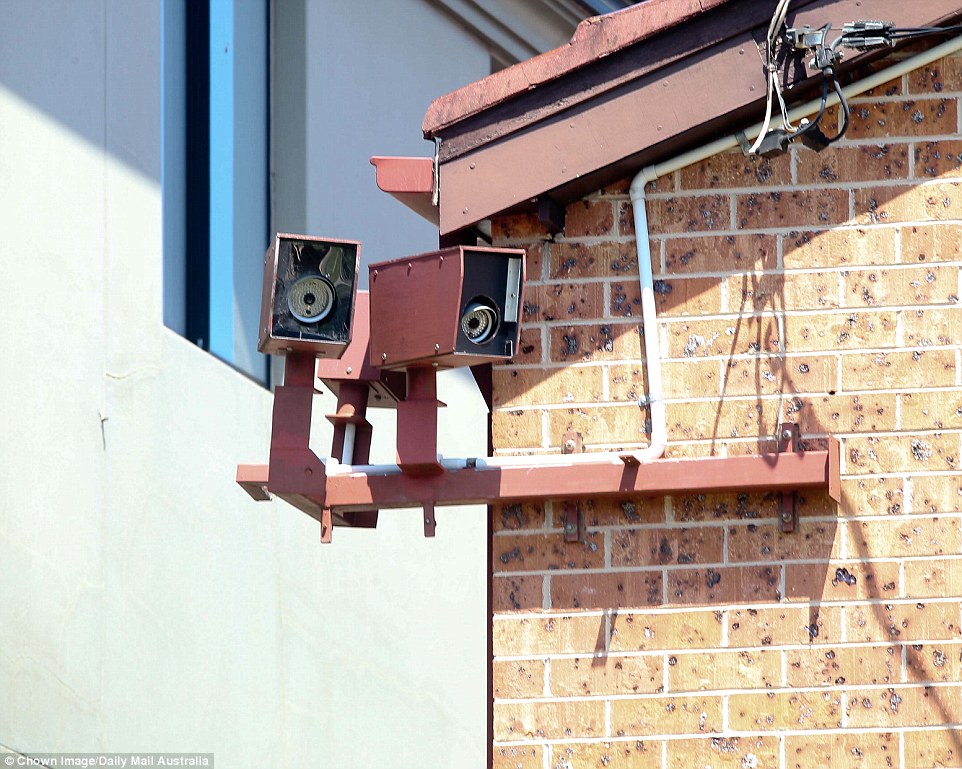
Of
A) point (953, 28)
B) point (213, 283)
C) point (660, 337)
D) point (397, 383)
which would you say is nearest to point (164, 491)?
point (213, 283)

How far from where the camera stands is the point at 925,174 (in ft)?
15.0

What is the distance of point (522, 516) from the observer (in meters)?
4.48

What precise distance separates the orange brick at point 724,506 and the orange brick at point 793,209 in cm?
81

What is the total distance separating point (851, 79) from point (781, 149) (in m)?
0.49

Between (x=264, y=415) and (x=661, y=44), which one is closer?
(x=661, y=44)

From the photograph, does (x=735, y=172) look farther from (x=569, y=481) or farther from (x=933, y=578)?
(x=933, y=578)

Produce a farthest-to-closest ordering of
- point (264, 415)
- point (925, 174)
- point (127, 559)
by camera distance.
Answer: point (264, 415) → point (127, 559) → point (925, 174)

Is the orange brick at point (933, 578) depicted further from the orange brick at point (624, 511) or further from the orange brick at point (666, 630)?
the orange brick at point (624, 511)

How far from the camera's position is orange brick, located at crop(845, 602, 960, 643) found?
4340 millimetres

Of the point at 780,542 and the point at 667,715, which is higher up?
the point at 780,542

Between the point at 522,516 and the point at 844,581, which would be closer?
the point at 844,581

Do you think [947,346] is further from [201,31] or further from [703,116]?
[201,31]

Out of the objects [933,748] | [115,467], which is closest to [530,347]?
[933,748]

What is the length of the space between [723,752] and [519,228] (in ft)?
5.35
